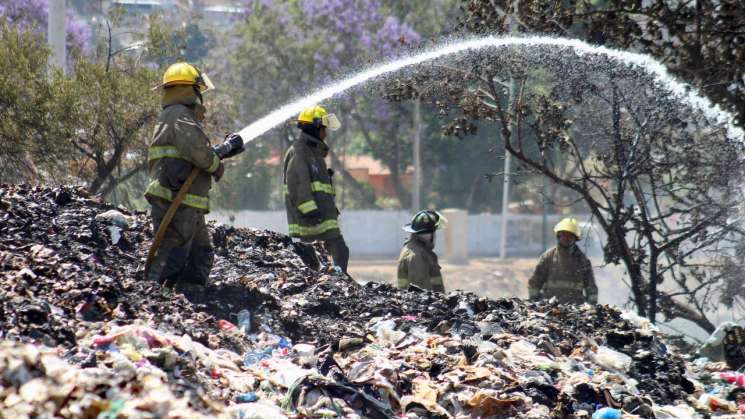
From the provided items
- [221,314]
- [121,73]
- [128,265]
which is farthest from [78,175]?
[221,314]

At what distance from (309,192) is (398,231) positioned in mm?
20444

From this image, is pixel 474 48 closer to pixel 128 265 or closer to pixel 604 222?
pixel 604 222

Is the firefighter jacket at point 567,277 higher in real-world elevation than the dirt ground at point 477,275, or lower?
higher

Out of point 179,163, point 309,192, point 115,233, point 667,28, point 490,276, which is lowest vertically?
point 490,276

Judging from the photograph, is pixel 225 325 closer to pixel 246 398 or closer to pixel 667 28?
pixel 246 398

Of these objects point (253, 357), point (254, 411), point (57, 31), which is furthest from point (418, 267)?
point (57, 31)

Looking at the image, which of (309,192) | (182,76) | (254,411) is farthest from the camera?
(309,192)

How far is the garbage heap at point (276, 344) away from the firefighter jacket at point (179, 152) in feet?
2.25

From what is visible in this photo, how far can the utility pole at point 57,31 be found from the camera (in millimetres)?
12745

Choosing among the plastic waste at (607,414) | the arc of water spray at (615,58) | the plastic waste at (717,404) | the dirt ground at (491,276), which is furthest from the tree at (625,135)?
the dirt ground at (491,276)

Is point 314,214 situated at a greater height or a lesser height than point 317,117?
lesser

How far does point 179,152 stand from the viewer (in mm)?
7172

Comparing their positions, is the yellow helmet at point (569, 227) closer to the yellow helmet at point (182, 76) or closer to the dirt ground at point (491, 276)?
the yellow helmet at point (182, 76)

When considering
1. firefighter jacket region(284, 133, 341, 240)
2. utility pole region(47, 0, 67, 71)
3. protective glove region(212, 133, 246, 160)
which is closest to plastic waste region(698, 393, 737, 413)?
protective glove region(212, 133, 246, 160)
